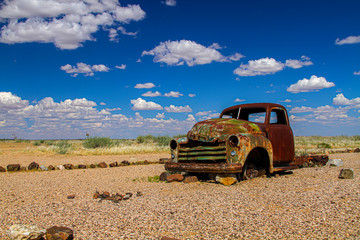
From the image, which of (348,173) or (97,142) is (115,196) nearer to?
(348,173)

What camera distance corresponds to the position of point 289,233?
3809 millimetres

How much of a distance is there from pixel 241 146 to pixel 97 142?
2413 centimetres

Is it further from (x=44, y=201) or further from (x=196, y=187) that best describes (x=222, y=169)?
(x=44, y=201)

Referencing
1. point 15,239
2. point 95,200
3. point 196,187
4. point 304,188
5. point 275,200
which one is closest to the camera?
point 15,239

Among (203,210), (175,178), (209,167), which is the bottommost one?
(203,210)

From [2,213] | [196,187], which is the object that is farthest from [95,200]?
[196,187]

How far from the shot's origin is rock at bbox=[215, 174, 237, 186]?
7.01m

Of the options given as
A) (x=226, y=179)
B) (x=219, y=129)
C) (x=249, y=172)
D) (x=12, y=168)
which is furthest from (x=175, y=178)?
(x=12, y=168)

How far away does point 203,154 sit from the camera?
7.55 metres

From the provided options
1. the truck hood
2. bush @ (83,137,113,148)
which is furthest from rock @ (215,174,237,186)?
bush @ (83,137,113,148)

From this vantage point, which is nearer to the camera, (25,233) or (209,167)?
(25,233)

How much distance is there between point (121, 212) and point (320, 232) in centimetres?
289

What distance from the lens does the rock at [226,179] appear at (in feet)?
23.0

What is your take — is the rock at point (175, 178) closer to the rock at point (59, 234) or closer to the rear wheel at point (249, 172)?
the rear wheel at point (249, 172)
